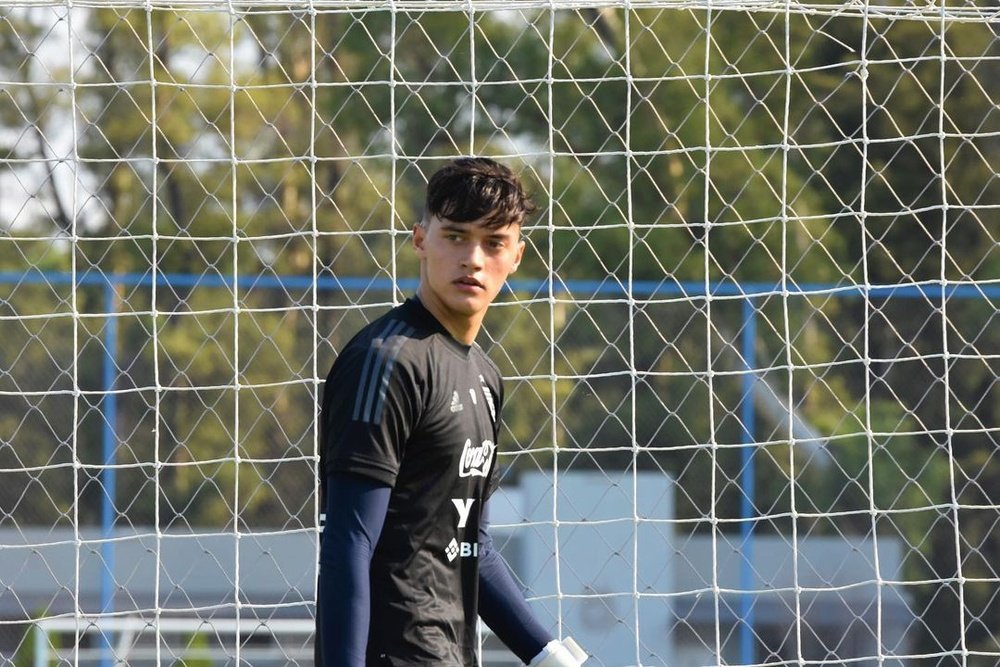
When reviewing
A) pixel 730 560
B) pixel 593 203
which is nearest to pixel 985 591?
pixel 730 560

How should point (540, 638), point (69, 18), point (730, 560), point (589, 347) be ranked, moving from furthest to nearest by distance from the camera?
point (589, 347), point (730, 560), point (69, 18), point (540, 638)

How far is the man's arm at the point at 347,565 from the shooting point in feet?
7.68

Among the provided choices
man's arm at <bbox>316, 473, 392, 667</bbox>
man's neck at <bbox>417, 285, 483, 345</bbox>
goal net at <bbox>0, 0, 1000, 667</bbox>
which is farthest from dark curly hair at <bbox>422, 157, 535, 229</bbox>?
goal net at <bbox>0, 0, 1000, 667</bbox>

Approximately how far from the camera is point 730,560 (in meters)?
8.77

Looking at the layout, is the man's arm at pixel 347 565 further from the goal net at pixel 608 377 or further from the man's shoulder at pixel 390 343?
the goal net at pixel 608 377

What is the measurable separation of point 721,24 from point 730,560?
430 centimetres

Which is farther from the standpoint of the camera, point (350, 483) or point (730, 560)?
point (730, 560)

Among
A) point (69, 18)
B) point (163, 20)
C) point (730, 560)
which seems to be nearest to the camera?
point (69, 18)

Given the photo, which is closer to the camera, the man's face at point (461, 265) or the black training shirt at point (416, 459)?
the black training shirt at point (416, 459)

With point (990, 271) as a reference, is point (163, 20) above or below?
above

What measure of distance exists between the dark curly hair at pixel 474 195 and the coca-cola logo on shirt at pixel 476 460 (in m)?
0.40

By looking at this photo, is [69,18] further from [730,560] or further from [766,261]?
[766,261]

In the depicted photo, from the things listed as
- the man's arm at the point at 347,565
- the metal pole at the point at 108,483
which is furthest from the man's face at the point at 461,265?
the metal pole at the point at 108,483

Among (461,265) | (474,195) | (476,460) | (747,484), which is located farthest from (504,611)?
(747,484)
